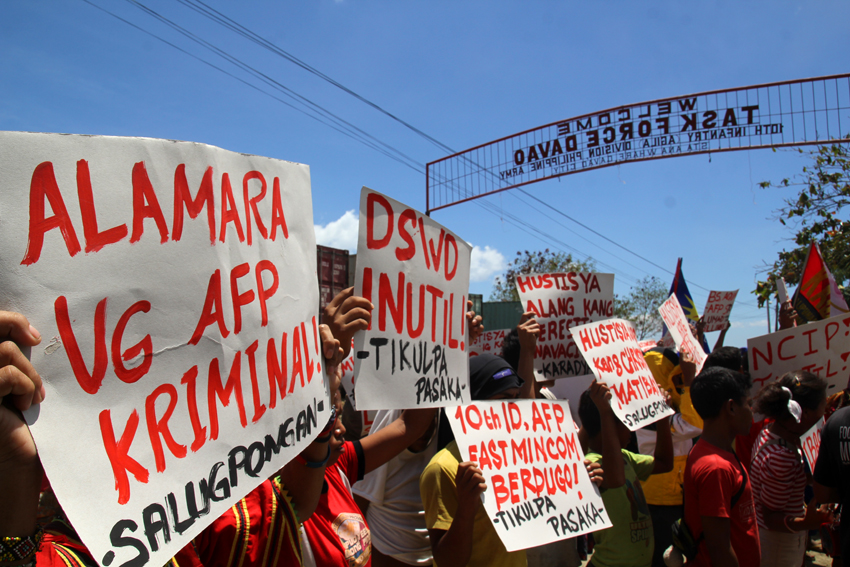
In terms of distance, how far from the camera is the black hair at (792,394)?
3514 millimetres

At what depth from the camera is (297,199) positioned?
61.0 inches

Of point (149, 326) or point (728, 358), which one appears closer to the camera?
point (149, 326)

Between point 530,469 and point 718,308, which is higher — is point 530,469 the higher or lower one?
the lower one

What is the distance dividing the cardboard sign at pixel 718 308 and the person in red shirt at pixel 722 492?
19.8 ft

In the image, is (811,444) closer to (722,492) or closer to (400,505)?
(722,492)

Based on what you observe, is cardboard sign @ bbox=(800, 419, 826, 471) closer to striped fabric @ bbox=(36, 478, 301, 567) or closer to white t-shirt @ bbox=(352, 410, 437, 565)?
white t-shirt @ bbox=(352, 410, 437, 565)

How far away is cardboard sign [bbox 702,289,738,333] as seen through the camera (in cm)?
849

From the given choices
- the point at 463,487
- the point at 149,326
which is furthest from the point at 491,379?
the point at 149,326

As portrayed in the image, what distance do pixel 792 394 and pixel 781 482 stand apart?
2.07ft

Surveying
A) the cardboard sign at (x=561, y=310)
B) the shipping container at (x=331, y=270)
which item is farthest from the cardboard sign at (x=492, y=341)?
the shipping container at (x=331, y=270)

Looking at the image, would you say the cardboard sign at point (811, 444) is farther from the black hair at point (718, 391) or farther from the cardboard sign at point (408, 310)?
the cardboard sign at point (408, 310)

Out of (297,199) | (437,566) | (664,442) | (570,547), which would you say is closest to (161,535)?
(297,199)

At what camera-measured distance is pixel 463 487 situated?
2238 millimetres

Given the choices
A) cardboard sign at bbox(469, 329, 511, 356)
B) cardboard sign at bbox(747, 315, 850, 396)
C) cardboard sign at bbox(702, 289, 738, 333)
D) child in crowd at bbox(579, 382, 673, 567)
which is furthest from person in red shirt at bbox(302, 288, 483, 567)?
cardboard sign at bbox(702, 289, 738, 333)
